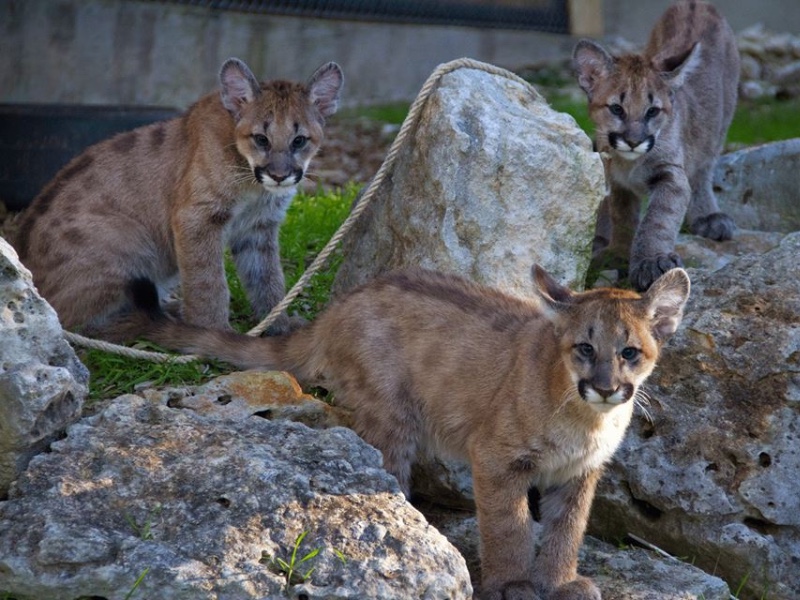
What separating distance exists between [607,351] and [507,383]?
1.85 feet

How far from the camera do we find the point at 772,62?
19.5 m

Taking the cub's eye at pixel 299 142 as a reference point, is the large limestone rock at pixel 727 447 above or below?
below

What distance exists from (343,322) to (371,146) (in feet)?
26.6

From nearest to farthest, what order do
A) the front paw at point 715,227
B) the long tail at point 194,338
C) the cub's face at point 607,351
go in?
the cub's face at point 607,351 < the long tail at point 194,338 < the front paw at point 715,227

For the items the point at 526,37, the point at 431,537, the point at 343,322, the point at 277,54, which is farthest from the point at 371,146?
the point at 431,537

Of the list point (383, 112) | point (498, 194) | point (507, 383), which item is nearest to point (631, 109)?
point (498, 194)

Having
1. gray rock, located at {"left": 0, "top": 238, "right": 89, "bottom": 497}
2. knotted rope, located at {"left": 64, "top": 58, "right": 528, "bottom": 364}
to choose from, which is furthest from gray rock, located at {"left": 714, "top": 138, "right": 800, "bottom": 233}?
gray rock, located at {"left": 0, "top": 238, "right": 89, "bottom": 497}

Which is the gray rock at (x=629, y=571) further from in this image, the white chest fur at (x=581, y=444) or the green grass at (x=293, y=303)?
the green grass at (x=293, y=303)

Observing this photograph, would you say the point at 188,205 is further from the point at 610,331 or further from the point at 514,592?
the point at 514,592

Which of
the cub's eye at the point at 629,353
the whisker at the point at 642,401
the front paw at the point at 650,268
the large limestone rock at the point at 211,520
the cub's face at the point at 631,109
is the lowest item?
the large limestone rock at the point at 211,520

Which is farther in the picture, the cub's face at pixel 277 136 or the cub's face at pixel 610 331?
the cub's face at pixel 277 136

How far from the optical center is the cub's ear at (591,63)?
26.7ft

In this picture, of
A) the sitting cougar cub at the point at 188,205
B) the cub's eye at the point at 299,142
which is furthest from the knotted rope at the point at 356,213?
the cub's eye at the point at 299,142

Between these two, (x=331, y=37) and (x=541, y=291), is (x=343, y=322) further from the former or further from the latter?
(x=331, y=37)
